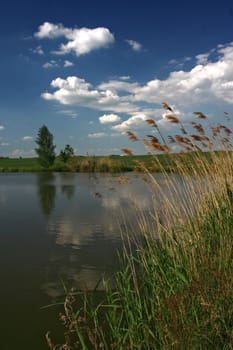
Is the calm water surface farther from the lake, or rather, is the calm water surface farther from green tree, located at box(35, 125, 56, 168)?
green tree, located at box(35, 125, 56, 168)

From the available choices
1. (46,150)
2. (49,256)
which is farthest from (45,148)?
(49,256)

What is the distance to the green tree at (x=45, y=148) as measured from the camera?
1945 inches

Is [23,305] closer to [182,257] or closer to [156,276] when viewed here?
[156,276]

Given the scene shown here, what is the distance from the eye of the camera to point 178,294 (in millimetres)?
2473

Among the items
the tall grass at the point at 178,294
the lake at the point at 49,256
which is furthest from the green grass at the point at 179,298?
the lake at the point at 49,256

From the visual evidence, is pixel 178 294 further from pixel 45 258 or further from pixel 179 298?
pixel 45 258

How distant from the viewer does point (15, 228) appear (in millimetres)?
7918

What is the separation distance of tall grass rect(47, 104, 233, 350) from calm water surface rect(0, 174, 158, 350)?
1.31 feet

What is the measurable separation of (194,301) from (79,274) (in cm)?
264

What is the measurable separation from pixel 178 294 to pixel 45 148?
162 feet

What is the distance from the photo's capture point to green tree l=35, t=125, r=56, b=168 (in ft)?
162

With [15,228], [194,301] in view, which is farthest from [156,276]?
[15,228]

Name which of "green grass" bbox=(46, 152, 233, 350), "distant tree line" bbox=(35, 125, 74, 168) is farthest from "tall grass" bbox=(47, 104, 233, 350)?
"distant tree line" bbox=(35, 125, 74, 168)

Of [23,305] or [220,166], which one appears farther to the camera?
[220,166]
